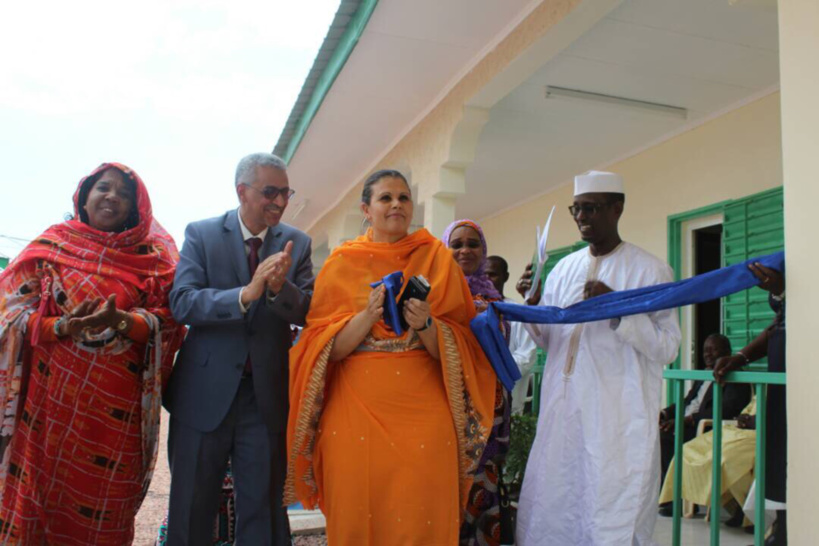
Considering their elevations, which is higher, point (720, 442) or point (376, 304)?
point (376, 304)

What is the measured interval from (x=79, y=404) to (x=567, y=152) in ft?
22.4

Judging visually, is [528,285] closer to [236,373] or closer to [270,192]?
[270,192]

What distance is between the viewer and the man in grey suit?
2.89m

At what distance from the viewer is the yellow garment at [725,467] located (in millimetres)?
4926

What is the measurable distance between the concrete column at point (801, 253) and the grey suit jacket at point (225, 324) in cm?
187

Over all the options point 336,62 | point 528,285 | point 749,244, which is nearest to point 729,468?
point 528,285

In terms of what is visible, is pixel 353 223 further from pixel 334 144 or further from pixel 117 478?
pixel 117 478

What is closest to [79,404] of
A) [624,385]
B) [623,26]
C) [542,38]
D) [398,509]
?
[398,509]

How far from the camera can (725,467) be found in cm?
493

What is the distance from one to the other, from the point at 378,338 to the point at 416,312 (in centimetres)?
24

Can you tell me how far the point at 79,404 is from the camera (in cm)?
311

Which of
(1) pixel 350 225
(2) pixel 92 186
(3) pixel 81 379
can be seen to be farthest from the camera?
(1) pixel 350 225

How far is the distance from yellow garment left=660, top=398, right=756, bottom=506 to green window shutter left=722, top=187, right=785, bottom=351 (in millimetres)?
1356

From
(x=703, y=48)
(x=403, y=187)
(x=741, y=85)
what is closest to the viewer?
(x=403, y=187)
